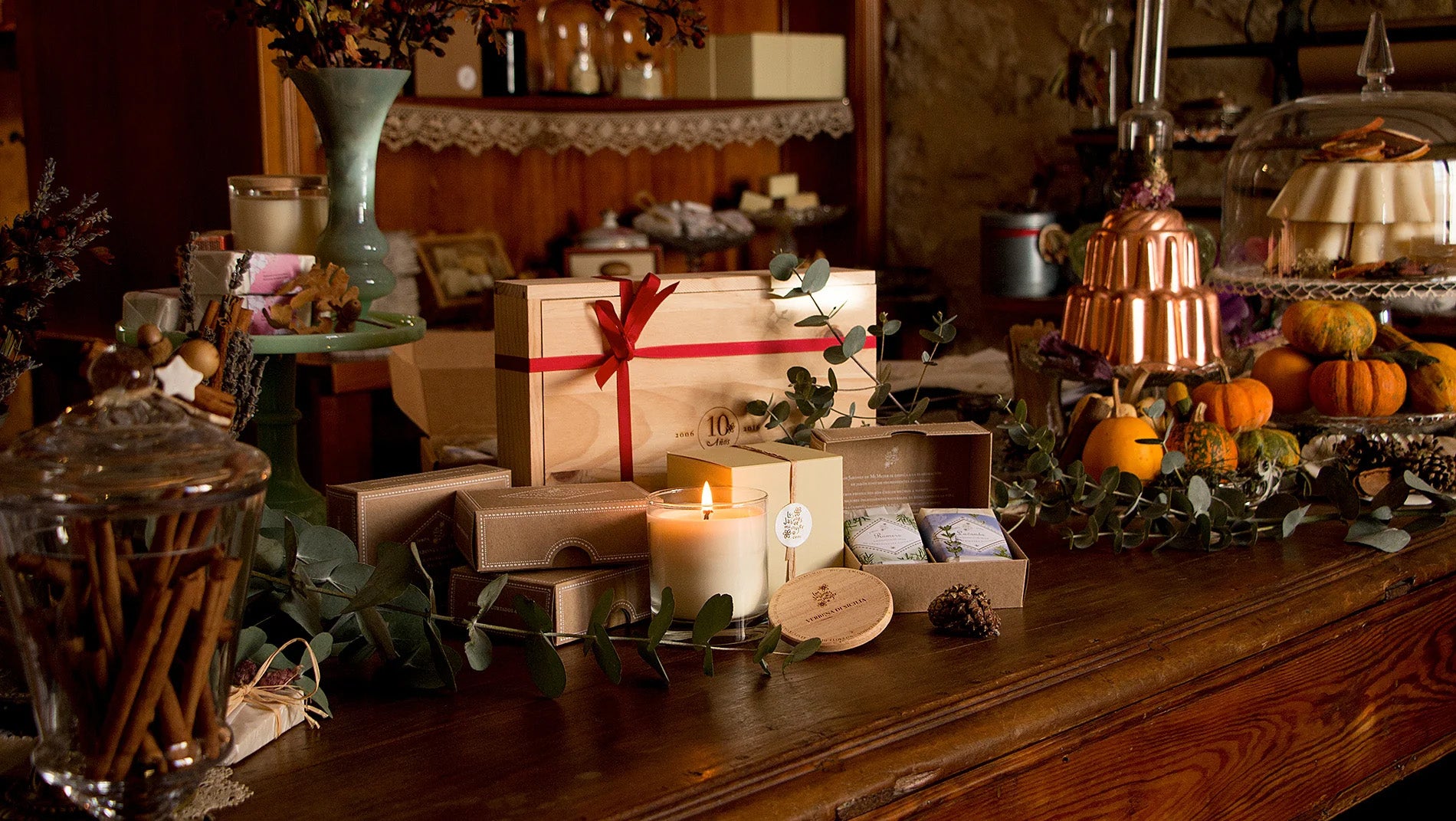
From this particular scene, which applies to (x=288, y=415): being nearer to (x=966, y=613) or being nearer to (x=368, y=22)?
(x=368, y=22)

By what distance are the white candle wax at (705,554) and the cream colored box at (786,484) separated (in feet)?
0.15

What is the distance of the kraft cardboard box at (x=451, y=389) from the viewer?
1.39 metres

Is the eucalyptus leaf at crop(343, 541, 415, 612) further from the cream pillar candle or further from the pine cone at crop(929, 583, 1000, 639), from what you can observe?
the pine cone at crop(929, 583, 1000, 639)

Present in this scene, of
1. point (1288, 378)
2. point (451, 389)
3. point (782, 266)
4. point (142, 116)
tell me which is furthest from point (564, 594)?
point (142, 116)

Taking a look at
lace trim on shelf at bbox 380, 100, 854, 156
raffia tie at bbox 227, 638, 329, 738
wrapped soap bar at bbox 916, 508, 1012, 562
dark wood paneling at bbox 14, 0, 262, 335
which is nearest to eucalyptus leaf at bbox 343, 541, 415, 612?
raffia tie at bbox 227, 638, 329, 738

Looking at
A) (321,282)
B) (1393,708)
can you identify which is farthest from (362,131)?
(1393,708)

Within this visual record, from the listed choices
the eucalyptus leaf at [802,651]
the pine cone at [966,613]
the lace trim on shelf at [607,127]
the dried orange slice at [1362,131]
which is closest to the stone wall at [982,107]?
the lace trim on shelf at [607,127]

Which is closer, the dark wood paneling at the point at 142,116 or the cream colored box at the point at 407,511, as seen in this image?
the cream colored box at the point at 407,511

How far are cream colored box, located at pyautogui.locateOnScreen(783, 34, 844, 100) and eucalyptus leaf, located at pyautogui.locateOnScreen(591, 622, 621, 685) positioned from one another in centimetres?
290

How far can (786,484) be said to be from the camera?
88 centimetres

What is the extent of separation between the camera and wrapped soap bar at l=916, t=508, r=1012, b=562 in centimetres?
90

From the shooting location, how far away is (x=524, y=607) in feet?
2.51

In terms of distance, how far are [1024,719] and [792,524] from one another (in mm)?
216

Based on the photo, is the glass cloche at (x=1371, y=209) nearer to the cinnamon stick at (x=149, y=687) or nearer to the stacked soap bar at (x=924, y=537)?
the stacked soap bar at (x=924, y=537)
